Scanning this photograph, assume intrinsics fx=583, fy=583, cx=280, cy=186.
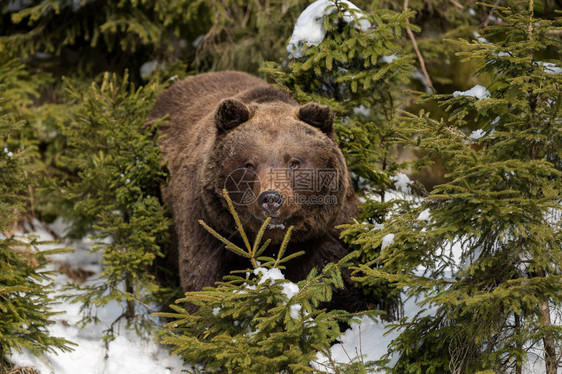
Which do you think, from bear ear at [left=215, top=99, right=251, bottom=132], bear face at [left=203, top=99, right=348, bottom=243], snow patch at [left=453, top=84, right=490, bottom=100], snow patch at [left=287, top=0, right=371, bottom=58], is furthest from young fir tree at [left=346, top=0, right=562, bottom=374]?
snow patch at [left=287, top=0, right=371, bottom=58]

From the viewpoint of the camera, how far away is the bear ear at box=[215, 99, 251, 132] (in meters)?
5.13

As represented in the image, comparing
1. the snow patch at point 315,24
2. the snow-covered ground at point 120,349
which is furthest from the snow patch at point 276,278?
the snow patch at point 315,24

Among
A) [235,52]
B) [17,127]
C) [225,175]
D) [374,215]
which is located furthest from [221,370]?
[235,52]

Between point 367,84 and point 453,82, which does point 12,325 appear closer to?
point 367,84

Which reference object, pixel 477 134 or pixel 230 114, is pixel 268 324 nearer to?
pixel 477 134

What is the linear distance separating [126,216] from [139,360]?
5.61 ft

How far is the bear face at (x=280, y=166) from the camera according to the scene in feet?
15.8

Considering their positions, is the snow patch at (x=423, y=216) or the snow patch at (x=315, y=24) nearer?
the snow patch at (x=423, y=216)

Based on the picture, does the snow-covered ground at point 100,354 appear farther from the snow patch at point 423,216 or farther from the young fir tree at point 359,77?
the snow patch at point 423,216

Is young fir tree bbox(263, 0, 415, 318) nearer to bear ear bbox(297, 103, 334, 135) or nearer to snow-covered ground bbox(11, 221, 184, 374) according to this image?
bear ear bbox(297, 103, 334, 135)

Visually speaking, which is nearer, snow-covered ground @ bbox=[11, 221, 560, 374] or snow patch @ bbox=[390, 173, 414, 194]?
snow-covered ground @ bbox=[11, 221, 560, 374]

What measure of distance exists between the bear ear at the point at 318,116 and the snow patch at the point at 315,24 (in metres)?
0.95

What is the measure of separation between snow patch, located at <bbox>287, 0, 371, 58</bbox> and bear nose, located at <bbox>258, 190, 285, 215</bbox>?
1997 millimetres

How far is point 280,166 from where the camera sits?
483cm
